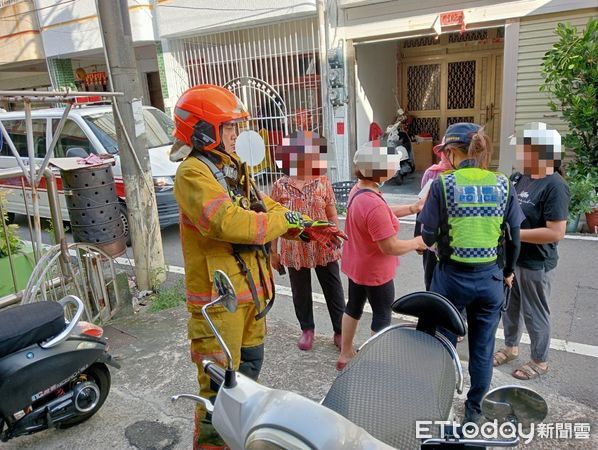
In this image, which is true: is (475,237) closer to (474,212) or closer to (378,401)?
(474,212)

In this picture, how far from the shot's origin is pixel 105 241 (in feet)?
14.2

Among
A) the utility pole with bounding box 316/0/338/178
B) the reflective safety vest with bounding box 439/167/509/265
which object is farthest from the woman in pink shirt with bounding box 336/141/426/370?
the utility pole with bounding box 316/0/338/178

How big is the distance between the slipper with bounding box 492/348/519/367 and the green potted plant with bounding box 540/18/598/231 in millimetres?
3462

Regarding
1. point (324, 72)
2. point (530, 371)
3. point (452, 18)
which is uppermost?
point (452, 18)

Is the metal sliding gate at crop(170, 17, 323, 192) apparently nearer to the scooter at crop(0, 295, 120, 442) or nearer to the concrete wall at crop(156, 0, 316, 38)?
the concrete wall at crop(156, 0, 316, 38)

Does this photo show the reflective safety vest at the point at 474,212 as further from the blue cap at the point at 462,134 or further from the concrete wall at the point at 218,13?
the concrete wall at the point at 218,13

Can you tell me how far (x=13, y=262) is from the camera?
3.83 m

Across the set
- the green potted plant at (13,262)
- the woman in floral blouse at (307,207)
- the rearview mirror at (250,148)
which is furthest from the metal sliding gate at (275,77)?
the rearview mirror at (250,148)

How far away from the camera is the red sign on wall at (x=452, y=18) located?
7344 millimetres

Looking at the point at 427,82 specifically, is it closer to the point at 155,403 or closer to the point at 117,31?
the point at 117,31

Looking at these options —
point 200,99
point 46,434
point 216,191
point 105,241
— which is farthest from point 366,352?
point 105,241

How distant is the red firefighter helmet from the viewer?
2.11m

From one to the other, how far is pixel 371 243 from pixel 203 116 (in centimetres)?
135

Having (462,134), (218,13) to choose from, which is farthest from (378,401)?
(218,13)
